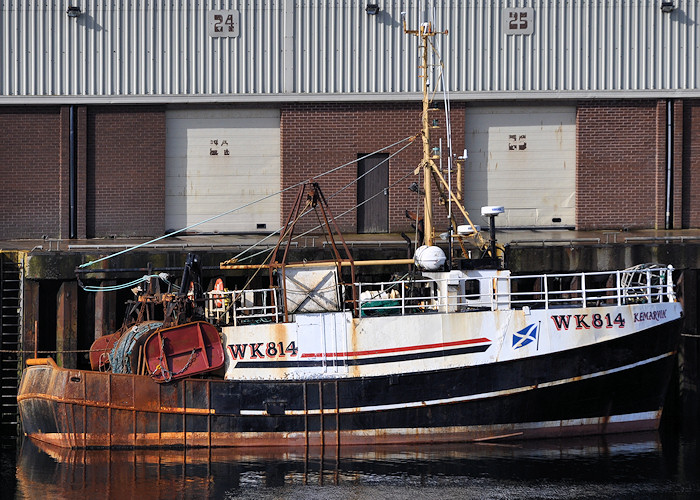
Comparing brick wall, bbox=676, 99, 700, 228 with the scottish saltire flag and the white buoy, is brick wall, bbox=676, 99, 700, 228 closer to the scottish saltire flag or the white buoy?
the scottish saltire flag

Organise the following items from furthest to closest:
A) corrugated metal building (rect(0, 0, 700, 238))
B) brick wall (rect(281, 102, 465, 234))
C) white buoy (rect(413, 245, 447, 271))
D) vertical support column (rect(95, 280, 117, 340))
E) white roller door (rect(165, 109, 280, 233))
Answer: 1. white roller door (rect(165, 109, 280, 233))
2. brick wall (rect(281, 102, 465, 234))
3. corrugated metal building (rect(0, 0, 700, 238))
4. vertical support column (rect(95, 280, 117, 340))
5. white buoy (rect(413, 245, 447, 271))

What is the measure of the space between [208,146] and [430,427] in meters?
11.7

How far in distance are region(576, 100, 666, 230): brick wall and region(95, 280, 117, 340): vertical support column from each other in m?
12.7

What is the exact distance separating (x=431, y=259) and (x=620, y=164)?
10.1 meters

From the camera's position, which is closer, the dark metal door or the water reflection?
the water reflection

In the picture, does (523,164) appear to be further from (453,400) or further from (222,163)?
(453,400)

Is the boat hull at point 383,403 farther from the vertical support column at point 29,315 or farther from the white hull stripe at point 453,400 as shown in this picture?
the vertical support column at point 29,315

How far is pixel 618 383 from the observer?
2139 cm

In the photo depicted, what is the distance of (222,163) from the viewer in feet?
96.4

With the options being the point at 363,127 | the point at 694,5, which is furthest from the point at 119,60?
the point at 694,5

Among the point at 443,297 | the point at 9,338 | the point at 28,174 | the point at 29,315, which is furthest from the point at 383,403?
the point at 28,174

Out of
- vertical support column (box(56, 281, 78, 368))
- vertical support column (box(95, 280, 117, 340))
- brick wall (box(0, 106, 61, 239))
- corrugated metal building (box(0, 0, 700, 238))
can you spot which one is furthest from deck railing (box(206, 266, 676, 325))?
brick wall (box(0, 106, 61, 239))

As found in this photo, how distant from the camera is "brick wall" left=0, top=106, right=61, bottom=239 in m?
29.1

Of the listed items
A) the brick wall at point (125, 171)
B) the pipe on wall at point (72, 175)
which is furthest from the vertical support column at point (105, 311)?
the pipe on wall at point (72, 175)
